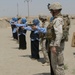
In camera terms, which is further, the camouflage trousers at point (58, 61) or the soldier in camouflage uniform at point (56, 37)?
the camouflage trousers at point (58, 61)

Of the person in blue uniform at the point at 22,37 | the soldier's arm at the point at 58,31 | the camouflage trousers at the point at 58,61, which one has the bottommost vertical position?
the person in blue uniform at the point at 22,37

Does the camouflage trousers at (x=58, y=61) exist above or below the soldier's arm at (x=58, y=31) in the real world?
below

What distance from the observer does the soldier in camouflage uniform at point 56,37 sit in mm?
8266

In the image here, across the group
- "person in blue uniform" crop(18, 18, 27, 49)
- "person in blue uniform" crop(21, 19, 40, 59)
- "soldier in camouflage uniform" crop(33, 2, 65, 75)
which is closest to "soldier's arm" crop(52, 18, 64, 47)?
"soldier in camouflage uniform" crop(33, 2, 65, 75)

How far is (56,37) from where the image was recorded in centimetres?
823

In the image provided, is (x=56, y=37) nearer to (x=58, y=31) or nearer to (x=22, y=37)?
(x=58, y=31)

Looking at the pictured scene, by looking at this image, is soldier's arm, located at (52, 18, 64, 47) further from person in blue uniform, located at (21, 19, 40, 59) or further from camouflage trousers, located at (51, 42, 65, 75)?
person in blue uniform, located at (21, 19, 40, 59)

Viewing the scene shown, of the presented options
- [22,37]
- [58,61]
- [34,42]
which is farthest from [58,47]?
[22,37]

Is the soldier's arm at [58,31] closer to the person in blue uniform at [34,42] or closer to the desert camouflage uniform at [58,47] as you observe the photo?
the desert camouflage uniform at [58,47]

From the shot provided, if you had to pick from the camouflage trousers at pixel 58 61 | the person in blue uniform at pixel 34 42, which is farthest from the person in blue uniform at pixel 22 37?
the camouflage trousers at pixel 58 61

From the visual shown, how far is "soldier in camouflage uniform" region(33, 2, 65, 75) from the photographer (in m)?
8.27

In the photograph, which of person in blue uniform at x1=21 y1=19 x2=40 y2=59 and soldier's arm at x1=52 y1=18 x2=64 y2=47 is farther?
person in blue uniform at x1=21 y1=19 x2=40 y2=59

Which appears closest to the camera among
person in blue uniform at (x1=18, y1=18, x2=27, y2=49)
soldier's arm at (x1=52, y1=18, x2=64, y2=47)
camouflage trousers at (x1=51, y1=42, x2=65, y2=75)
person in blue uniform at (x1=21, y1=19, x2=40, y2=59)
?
soldier's arm at (x1=52, y1=18, x2=64, y2=47)

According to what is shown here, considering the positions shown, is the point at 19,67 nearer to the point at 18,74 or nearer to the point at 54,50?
the point at 18,74
